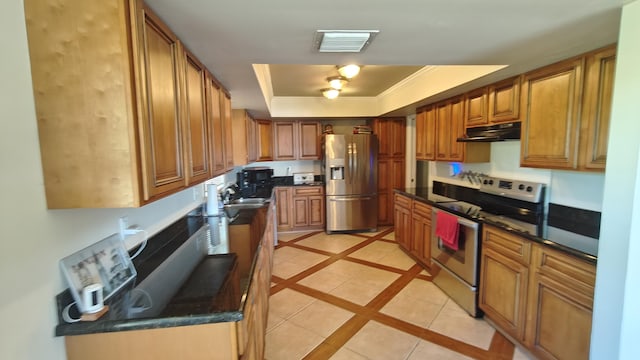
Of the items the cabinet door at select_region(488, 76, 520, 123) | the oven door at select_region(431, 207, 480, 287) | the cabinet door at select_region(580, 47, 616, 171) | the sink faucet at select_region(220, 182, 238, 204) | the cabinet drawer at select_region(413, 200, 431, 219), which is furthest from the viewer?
the sink faucet at select_region(220, 182, 238, 204)

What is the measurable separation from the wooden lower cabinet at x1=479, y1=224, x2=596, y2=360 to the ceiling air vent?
1785mm

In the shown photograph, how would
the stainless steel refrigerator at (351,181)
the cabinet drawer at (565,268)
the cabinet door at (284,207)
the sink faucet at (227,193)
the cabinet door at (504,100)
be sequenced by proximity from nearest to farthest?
the cabinet drawer at (565,268)
the cabinet door at (504,100)
the sink faucet at (227,193)
the stainless steel refrigerator at (351,181)
the cabinet door at (284,207)

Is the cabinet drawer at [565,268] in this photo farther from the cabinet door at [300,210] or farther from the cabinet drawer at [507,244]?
the cabinet door at [300,210]

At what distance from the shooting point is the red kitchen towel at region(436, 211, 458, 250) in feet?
8.99

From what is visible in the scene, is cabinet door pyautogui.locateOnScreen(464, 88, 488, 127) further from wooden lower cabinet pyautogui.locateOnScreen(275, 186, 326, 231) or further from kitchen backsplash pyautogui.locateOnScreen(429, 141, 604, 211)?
wooden lower cabinet pyautogui.locateOnScreen(275, 186, 326, 231)

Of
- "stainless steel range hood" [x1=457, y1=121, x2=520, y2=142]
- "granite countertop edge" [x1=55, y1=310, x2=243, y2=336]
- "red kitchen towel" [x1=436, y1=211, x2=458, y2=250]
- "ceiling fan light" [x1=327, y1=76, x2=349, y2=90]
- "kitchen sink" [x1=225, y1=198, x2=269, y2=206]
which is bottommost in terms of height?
"red kitchen towel" [x1=436, y1=211, x2=458, y2=250]

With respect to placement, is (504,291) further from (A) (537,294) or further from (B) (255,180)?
(B) (255,180)

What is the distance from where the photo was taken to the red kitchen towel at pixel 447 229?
274cm

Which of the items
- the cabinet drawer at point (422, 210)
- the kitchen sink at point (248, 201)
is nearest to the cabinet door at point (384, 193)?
the cabinet drawer at point (422, 210)

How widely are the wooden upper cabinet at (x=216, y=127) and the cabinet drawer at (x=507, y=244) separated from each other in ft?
7.49

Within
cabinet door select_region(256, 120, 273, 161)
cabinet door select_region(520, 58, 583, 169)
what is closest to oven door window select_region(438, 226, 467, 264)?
cabinet door select_region(520, 58, 583, 169)

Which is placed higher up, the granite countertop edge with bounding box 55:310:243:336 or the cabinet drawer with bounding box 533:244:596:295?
the granite countertop edge with bounding box 55:310:243:336

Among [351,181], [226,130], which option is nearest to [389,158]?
[351,181]

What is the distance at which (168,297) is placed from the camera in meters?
1.28
